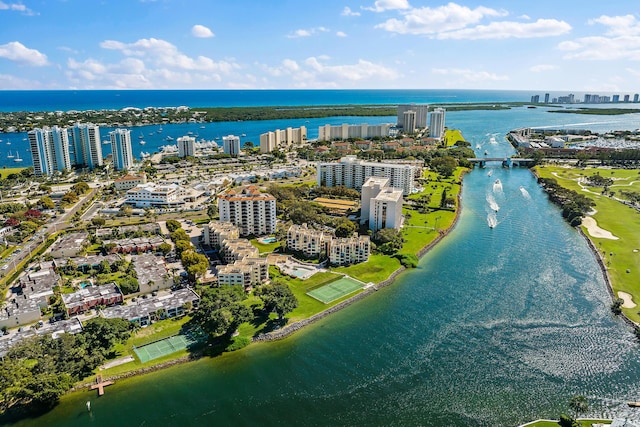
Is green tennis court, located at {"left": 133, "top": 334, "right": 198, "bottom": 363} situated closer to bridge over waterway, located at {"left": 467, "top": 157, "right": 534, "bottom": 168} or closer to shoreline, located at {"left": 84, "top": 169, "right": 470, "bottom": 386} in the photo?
shoreline, located at {"left": 84, "top": 169, "right": 470, "bottom": 386}

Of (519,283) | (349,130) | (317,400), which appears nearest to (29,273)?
(317,400)

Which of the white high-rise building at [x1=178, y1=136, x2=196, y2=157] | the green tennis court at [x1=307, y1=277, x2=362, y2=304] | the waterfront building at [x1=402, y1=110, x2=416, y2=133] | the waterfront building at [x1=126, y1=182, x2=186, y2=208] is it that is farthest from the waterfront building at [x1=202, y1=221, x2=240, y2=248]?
the waterfront building at [x1=402, y1=110, x2=416, y2=133]

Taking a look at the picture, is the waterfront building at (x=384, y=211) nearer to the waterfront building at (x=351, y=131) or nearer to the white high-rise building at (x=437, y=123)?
the waterfront building at (x=351, y=131)

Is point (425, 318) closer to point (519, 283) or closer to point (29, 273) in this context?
point (519, 283)

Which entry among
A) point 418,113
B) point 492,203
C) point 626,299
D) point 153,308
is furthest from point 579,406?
point 418,113

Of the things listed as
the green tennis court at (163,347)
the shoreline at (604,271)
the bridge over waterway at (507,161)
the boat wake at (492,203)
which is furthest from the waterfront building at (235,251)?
the bridge over waterway at (507,161)

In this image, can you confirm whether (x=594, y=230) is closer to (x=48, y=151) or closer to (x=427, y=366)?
(x=427, y=366)
